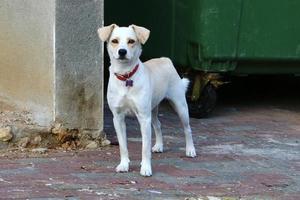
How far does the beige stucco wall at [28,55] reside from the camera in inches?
239

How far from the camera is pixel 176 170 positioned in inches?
223

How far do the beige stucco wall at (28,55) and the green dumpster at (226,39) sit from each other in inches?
79.9

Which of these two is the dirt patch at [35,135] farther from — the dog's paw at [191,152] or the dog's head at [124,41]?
the dog's head at [124,41]

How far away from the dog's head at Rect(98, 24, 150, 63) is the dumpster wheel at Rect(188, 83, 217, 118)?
2.63m

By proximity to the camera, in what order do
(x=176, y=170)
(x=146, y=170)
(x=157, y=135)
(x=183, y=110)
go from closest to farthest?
(x=146, y=170)
(x=176, y=170)
(x=183, y=110)
(x=157, y=135)

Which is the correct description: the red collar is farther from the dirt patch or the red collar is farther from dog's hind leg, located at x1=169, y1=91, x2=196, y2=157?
the dirt patch

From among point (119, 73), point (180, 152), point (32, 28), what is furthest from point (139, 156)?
point (32, 28)

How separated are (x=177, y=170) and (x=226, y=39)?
7.55ft

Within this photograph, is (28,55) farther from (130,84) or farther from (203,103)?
(203,103)

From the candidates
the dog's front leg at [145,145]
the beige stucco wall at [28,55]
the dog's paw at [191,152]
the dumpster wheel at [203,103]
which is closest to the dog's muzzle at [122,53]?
the dog's front leg at [145,145]

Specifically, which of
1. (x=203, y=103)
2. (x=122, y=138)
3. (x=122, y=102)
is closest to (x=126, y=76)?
(x=122, y=102)

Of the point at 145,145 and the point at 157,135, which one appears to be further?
the point at 157,135

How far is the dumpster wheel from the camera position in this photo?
26.2ft

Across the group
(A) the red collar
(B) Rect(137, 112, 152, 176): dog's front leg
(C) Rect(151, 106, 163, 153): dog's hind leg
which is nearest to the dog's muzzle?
(A) the red collar
